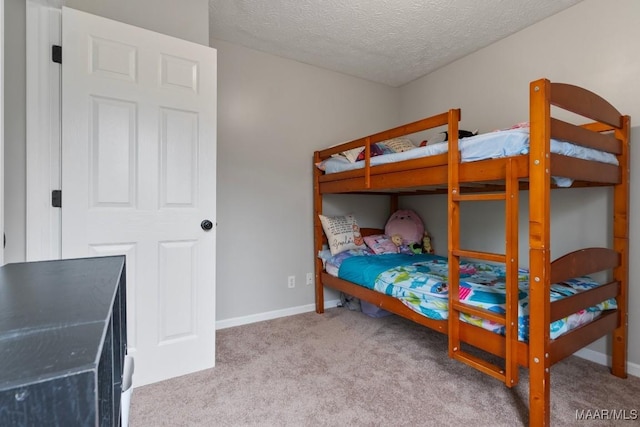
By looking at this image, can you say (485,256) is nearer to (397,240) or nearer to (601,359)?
(601,359)

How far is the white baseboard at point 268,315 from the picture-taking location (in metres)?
2.60

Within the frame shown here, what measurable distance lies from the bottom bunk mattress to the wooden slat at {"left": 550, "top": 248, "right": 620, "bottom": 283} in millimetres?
139

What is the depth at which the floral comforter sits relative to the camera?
152 centimetres

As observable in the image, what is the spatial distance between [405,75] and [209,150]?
7.48ft

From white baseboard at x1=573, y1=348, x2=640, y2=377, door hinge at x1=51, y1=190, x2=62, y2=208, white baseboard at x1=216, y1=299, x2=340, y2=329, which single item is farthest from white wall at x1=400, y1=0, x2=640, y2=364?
door hinge at x1=51, y1=190, x2=62, y2=208

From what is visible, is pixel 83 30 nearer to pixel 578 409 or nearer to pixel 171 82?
pixel 171 82

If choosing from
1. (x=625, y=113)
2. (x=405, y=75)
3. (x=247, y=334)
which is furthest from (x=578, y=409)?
(x=405, y=75)

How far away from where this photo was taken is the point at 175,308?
1824mm

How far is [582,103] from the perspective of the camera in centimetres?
149

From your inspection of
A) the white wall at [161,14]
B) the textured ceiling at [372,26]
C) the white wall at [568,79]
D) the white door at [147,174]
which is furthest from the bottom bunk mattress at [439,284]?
the white wall at [161,14]

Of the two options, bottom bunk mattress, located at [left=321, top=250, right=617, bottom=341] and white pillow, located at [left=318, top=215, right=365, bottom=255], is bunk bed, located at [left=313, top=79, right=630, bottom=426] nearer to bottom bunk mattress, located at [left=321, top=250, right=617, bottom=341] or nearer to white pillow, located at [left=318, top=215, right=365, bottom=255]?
bottom bunk mattress, located at [left=321, top=250, right=617, bottom=341]

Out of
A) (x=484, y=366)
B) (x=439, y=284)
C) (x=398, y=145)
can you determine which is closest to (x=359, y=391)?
(x=484, y=366)

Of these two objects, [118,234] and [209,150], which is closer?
[118,234]

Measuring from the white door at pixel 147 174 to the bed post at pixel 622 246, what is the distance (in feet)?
7.80
